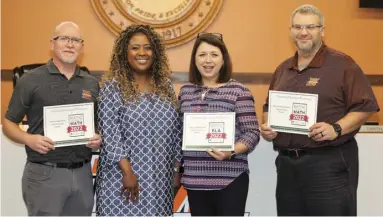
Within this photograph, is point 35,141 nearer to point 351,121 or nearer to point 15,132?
point 15,132

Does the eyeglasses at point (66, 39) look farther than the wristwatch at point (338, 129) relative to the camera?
Yes

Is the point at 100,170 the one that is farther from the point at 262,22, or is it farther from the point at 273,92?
the point at 262,22

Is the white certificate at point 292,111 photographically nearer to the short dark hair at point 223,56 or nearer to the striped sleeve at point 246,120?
the striped sleeve at point 246,120

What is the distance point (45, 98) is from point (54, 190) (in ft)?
1.75

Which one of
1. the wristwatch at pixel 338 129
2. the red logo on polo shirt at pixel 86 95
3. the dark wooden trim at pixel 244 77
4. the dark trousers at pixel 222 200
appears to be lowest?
the dark trousers at pixel 222 200

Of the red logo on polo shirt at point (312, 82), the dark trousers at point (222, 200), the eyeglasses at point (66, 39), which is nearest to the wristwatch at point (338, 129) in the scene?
the red logo on polo shirt at point (312, 82)

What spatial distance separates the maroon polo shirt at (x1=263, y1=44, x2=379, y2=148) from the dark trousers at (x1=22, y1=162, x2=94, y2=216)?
124cm

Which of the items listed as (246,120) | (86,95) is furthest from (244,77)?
(86,95)

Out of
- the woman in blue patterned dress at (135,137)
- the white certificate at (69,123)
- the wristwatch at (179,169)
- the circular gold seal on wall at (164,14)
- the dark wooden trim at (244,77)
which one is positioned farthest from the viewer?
the dark wooden trim at (244,77)

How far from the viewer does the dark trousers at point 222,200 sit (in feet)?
9.23

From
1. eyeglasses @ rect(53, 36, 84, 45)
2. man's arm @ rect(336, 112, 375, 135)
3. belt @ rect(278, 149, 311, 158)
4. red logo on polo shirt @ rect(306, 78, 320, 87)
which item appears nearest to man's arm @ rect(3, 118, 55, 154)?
eyeglasses @ rect(53, 36, 84, 45)

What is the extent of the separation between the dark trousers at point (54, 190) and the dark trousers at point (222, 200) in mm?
662

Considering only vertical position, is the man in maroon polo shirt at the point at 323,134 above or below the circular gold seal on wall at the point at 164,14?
below

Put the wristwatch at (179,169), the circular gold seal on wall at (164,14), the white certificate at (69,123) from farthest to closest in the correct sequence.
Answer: the circular gold seal on wall at (164,14) < the wristwatch at (179,169) < the white certificate at (69,123)
